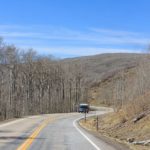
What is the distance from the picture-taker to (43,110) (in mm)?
110000

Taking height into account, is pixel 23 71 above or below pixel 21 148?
above

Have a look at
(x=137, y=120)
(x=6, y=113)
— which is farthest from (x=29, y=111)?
(x=137, y=120)

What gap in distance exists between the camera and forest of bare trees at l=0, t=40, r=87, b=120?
91144 millimetres

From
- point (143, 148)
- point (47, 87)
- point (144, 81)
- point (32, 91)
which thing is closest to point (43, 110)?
point (32, 91)

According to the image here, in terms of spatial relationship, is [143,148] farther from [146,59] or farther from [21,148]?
[146,59]

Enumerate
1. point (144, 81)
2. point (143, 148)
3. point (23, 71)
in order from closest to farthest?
point (143, 148) → point (144, 81) → point (23, 71)

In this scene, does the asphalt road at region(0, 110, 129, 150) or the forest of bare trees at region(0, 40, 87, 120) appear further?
the forest of bare trees at region(0, 40, 87, 120)

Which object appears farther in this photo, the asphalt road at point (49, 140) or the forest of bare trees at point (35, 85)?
the forest of bare trees at point (35, 85)

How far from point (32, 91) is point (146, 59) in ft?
123

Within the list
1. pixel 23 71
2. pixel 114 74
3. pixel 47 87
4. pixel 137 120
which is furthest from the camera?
pixel 114 74

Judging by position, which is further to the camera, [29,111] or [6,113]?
[29,111]

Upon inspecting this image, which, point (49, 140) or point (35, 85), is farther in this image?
point (35, 85)

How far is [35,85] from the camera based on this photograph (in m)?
114

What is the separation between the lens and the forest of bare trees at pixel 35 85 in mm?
91144
